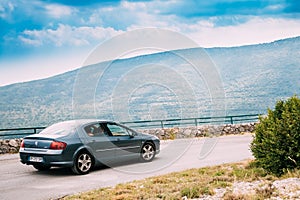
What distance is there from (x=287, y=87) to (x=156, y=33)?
10342cm

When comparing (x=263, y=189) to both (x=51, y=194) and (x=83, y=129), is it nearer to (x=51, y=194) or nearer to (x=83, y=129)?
(x=51, y=194)

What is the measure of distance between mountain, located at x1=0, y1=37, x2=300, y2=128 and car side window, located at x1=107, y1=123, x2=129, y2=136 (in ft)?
22.2

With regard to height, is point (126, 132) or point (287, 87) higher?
point (287, 87)

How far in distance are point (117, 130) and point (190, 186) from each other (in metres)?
5.16

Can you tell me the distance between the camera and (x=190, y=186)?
28.1 feet

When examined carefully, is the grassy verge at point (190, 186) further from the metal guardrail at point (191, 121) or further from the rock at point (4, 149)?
the metal guardrail at point (191, 121)

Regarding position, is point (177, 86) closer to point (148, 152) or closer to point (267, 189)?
point (148, 152)

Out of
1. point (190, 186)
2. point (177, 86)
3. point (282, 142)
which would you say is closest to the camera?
point (190, 186)

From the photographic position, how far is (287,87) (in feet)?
399

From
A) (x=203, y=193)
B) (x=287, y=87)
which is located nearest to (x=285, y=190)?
(x=203, y=193)

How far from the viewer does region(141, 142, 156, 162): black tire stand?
46.5ft

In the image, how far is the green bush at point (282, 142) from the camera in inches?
374

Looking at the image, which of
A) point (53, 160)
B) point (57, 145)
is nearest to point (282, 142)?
point (57, 145)

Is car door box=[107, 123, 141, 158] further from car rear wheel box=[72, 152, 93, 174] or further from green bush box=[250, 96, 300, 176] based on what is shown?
green bush box=[250, 96, 300, 176]
